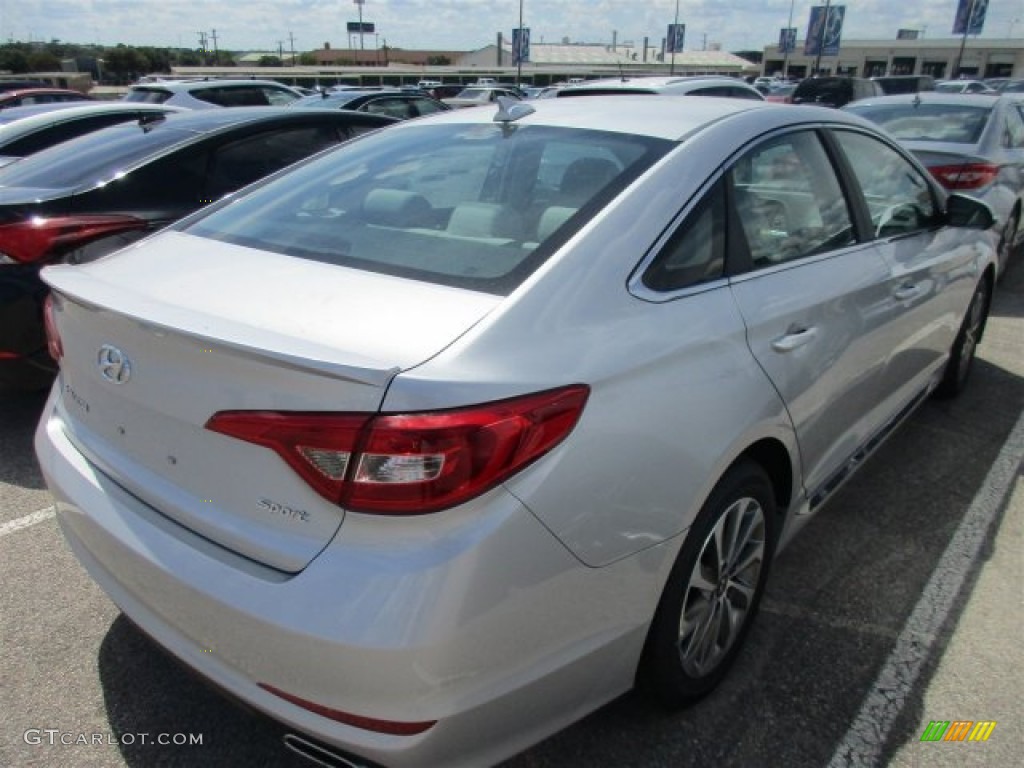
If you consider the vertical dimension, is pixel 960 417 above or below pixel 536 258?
below

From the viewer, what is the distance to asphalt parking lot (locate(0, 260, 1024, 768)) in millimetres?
2182

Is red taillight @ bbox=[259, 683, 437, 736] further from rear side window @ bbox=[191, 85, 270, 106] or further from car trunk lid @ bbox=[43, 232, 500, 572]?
rear side window @ bbox=[191, 85, 270, 106]

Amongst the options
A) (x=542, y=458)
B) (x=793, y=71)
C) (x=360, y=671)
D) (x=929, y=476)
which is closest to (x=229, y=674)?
(x=360, y=671)

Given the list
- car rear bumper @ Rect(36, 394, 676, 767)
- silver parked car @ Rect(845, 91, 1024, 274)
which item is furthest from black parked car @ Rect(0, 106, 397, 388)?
silver parked car @ Rect(845, 91, 1024, 274)

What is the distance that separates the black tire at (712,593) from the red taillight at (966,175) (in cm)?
497

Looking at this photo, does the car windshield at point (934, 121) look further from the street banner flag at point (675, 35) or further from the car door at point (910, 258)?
the street banner flag at point (675, 35)

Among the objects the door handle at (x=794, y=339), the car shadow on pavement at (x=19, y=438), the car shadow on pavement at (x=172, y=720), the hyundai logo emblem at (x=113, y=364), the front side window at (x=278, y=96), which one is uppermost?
the hyundai logo emblem at (x=113, y=364)

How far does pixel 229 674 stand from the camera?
1.72m

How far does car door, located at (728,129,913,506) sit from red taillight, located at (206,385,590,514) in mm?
940

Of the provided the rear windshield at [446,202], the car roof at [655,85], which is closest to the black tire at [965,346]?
the rear windshield at [446,202]

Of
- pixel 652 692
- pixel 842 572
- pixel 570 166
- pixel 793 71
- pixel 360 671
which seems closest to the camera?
pixel 360 671

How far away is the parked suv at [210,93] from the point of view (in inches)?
469

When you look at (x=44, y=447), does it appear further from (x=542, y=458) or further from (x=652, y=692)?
(x=652, y=692)

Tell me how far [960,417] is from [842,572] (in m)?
2.00
